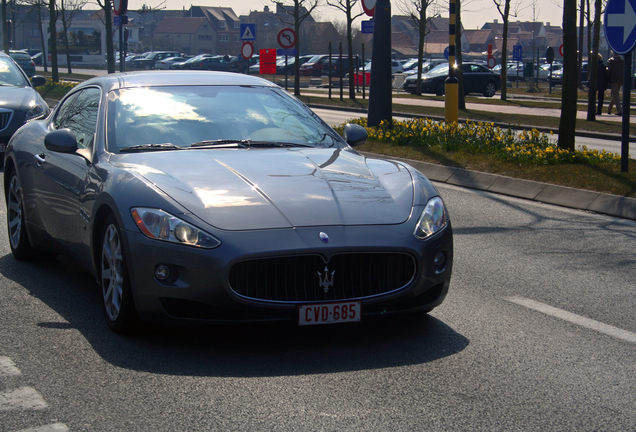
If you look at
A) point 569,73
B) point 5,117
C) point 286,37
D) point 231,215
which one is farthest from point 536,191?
point 286,37

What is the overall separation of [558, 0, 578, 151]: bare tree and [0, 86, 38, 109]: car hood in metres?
8.32

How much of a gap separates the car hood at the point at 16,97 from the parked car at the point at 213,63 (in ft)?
159

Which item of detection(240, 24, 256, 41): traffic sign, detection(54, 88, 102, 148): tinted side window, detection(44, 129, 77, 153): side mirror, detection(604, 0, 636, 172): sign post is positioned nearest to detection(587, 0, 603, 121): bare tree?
detection(604, 0, 636, 172): sign post

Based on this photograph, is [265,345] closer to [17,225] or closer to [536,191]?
[17,225]

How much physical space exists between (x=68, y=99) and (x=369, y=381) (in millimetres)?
3770

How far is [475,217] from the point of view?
878 cm

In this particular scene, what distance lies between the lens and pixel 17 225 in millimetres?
6535

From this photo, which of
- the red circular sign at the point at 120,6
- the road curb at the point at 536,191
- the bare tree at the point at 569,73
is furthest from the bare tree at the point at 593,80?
the red circular sign at the point at 120,6

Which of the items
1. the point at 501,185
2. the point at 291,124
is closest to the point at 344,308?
the point at 291,124

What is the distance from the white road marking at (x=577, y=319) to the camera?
15.5 feet

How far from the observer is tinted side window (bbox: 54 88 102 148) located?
555 cm

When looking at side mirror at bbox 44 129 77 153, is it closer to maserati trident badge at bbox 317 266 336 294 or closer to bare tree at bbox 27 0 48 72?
maserati trident badge at bbox 317 266 336 294

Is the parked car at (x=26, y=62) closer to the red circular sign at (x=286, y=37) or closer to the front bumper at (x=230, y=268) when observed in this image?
the red circular sign at (x=286, y=37)

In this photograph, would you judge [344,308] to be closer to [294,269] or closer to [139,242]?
[294,269]
